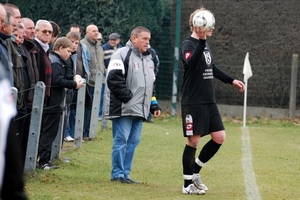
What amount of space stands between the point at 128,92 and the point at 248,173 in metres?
2.48

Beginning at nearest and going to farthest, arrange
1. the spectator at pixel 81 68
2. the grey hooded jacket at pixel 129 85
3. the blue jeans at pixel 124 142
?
the grey hooded jacket at pixel 129 85, the blue jeans at pixel 124 142, the spectator at pixel 81 68

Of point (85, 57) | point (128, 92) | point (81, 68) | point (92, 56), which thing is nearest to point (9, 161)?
point (128, 92)

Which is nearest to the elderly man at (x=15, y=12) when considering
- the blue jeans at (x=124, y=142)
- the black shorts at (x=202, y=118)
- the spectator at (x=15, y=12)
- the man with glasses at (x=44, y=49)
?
the spectator at (x=15, y=12)

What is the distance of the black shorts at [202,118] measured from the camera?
848 centimetres

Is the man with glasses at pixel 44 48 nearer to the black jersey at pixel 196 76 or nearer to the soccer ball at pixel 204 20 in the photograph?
the black jersey at pixel 196 76

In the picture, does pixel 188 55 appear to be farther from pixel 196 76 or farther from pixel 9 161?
pixel 9 161

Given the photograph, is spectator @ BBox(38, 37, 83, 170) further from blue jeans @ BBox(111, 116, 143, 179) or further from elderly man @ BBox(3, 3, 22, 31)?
elderly man @ BBox(3, 3, 22, 31)

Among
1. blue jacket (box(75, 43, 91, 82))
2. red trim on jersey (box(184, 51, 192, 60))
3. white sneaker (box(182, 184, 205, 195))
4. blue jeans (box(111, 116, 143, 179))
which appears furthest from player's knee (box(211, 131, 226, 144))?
blue jacket (box(75, 43, 91, 82))

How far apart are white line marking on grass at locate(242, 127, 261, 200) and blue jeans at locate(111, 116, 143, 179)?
145 cm

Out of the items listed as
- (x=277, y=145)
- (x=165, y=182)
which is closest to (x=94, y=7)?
(x=277, y=145)

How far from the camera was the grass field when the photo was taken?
8.48 m

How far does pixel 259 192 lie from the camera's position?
348 inches

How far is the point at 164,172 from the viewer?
10.5 m

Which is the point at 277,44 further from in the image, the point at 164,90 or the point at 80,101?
the point at 80,101
